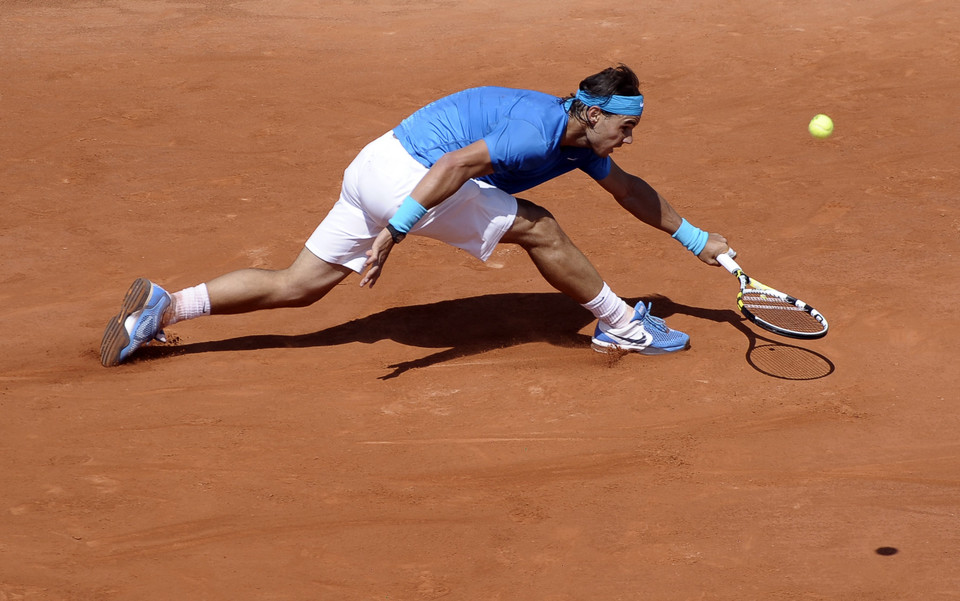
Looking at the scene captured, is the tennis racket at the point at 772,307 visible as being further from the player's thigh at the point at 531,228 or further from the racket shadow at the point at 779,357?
the player's thigh at the point at 531,228

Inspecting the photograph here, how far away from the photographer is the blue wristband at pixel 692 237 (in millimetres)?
5125

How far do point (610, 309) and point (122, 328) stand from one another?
221cm

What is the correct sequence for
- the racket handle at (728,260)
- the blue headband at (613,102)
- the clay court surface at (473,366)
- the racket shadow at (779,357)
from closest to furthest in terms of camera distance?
1. the clay court surface at (473,366)
2. the blue headband at (613,102)
3. the racket shadow at (779,357)
4. the racket handle at (728,260)

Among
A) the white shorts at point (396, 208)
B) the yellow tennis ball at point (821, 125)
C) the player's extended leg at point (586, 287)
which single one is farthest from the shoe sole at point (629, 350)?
the yellow tennis ball at point (821, 125)

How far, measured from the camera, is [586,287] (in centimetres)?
484

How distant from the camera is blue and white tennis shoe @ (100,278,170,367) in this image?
4.87 metres

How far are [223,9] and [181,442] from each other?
800 centimetres

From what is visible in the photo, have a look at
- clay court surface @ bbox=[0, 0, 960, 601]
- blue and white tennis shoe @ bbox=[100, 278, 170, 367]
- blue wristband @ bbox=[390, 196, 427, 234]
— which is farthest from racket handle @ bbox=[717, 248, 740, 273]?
blue and white tennis shoe @ bbox=[100, 278, 170, 367]

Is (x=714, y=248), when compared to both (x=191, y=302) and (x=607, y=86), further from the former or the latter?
(x=191, y=302)

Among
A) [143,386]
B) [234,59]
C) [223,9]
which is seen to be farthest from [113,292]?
[223,9]

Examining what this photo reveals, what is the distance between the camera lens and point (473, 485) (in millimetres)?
3979

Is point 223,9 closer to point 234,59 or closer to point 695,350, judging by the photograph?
point 234,59

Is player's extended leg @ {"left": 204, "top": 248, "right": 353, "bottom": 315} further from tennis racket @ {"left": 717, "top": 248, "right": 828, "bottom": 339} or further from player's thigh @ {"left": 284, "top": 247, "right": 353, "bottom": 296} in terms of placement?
tennis racket @ {"left": 717, "top": 248, "right": 828, "bottom": 339}

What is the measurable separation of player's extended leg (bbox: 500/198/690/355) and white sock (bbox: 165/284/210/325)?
1.40 meters
